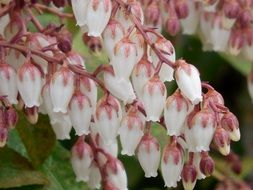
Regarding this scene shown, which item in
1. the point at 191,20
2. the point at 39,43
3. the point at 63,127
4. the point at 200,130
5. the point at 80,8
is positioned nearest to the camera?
the point at 200,130

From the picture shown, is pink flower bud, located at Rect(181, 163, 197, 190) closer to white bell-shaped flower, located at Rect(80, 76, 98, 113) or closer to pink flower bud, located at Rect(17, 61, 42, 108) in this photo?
white bell-shaped flower, located at Rect(80, 76, 98, 113)

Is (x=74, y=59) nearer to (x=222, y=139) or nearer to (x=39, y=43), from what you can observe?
(x=39, y=43)

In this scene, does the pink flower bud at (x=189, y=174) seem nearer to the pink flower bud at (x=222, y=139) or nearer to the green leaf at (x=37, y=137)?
the pink flower bud at (x=222, y=139)

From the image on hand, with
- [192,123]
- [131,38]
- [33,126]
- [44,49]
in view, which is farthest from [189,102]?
[33,126]

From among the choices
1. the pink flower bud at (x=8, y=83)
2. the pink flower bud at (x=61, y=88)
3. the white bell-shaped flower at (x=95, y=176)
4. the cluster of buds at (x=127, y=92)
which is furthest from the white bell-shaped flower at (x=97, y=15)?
the white bell-shaped flower at (x=95, y=176)

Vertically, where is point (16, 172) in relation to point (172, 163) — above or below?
below

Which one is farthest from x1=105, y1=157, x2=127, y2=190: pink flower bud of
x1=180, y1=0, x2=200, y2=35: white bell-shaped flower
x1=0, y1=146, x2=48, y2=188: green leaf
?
x1=180, y1=0, x2=200, y2=35: white bell-shaped flower

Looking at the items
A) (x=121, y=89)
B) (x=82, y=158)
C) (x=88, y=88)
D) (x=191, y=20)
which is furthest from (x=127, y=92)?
(x=191, y=20)
